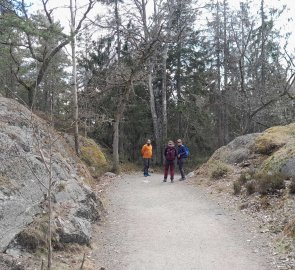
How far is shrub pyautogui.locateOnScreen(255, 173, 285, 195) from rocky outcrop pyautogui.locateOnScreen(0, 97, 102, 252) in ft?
14.7

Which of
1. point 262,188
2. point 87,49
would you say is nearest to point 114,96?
point 87,49

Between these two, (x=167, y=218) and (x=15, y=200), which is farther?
(x=167, y=218)

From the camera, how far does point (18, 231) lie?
20.4 ft

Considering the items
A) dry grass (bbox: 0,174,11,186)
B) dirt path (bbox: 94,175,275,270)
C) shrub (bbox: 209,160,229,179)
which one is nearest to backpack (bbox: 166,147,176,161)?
shrub (bbox: 209,160,229,179)

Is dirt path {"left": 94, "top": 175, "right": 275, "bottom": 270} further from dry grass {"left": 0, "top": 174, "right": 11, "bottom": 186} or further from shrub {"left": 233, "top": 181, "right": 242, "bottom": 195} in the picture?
dry grass {"left": 0, "top": 174, "right": 11, "bottom": 186}

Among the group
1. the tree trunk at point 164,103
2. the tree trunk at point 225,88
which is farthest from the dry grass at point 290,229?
the tree trunk at point 225,88

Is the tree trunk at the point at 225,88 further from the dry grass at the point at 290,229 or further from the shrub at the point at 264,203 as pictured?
the dry grass at the point at 290,229

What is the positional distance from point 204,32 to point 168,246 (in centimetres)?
2503

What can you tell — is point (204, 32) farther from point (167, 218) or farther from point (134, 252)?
point (134, 252)

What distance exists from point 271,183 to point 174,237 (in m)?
3.49

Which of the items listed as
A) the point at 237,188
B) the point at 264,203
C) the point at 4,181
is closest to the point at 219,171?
the point at 237,188

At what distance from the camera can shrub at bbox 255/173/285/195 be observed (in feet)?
31.8

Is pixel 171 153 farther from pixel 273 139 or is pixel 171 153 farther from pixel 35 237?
pixel 35 237

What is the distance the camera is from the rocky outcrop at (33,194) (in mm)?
6199
